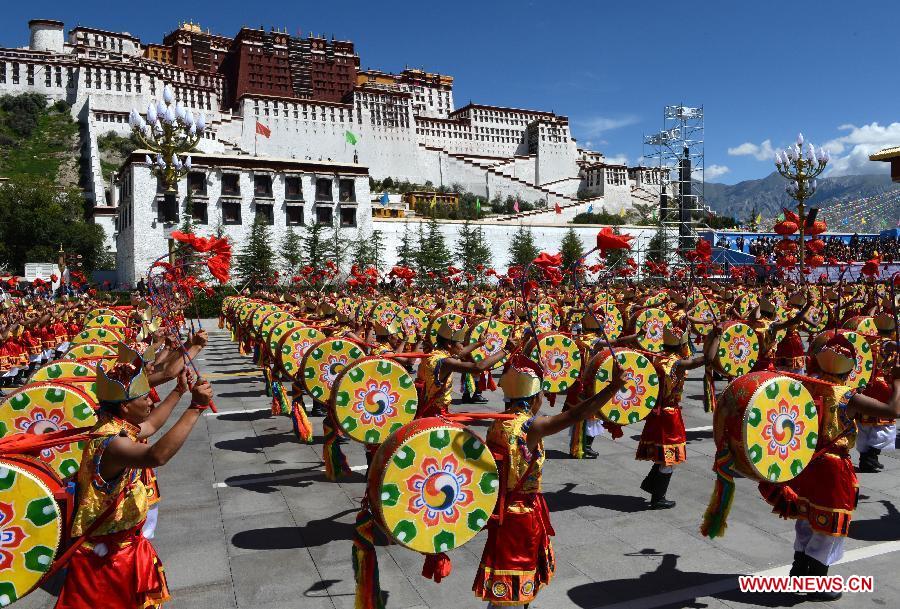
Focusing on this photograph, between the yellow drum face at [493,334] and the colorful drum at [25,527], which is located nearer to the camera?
the colorful drum at [25,527]

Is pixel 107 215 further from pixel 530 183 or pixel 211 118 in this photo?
pixel 530 183

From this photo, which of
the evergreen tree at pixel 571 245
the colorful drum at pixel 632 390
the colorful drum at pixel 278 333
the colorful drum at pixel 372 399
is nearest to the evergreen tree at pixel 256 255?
the evergreen tree at pixel 571 245

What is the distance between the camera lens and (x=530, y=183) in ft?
295

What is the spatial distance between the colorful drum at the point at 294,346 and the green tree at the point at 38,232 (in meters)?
50.8

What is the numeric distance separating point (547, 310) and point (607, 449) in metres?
6.89

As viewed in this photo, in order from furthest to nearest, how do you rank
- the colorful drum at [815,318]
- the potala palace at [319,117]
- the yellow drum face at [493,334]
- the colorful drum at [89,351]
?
the potala palace at [319,117], the yellow drum face at [493,334], the colorful drum at [815,318], the colorful drum at [89,351]

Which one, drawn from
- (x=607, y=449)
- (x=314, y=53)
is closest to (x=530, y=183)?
(x=314, y=53)

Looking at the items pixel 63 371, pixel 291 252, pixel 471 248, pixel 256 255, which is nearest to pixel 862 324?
pixel 63 371

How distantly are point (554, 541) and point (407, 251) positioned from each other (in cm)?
4844

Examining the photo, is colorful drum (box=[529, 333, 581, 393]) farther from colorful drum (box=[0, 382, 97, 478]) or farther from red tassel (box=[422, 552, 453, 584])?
colorful drum (box=[0, 382, 97, 478])

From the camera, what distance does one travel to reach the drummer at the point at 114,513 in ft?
11.6

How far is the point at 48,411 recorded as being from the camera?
18.3 feet

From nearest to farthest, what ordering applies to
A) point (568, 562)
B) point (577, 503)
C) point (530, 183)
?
1. point (568, 562)
2. point (577, 503)
3. point (530, 183)

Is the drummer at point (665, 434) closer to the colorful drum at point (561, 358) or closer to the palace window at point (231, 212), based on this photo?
the colorful drum at point (561, 358)
